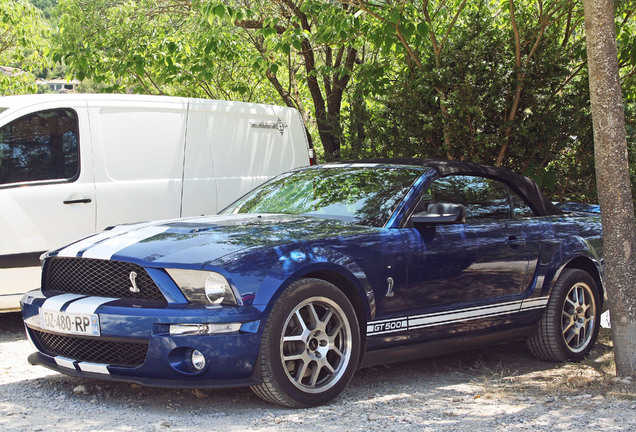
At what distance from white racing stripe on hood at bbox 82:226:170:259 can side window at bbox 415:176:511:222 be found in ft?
5.75

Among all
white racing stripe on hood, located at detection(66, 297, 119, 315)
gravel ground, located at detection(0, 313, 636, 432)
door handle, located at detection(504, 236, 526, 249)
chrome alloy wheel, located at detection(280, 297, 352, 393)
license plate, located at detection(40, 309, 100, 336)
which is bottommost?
gravel ground, located at detection(0, 313, 636, 432)

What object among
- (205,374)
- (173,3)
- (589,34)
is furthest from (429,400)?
(173,3)

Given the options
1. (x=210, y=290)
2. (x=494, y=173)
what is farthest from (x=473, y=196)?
(x=210, y=290)

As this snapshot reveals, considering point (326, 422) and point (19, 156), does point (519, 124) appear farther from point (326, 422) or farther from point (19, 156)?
point (326, 422)

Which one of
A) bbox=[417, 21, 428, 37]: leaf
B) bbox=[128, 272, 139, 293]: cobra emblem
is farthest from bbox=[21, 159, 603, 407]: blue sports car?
bbox=[417, 21, 428, 37]: leaf

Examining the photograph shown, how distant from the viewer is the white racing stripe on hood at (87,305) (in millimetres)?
4391

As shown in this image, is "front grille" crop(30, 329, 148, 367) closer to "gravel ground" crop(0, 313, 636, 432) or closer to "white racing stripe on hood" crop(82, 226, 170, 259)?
"gravel ground" crop(0, 313, 636, 432)

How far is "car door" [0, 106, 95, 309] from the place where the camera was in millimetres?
6586

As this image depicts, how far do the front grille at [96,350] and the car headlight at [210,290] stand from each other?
0.36 metres

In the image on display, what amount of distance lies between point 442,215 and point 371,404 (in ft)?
4.24

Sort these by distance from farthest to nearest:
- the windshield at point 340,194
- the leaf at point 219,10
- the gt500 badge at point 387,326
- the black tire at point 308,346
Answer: the leaf at point 219,10 < the windshield at point 340,194 < the gt500 badge at point 387,326 < the black tire at point 308,346

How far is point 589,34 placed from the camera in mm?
5492

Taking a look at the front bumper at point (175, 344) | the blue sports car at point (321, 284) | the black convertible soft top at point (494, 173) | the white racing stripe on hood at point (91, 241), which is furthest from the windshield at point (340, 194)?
the front bumper at point (175, 344)

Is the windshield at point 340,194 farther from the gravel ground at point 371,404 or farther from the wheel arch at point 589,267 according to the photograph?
the wheel arch at point 589,267
